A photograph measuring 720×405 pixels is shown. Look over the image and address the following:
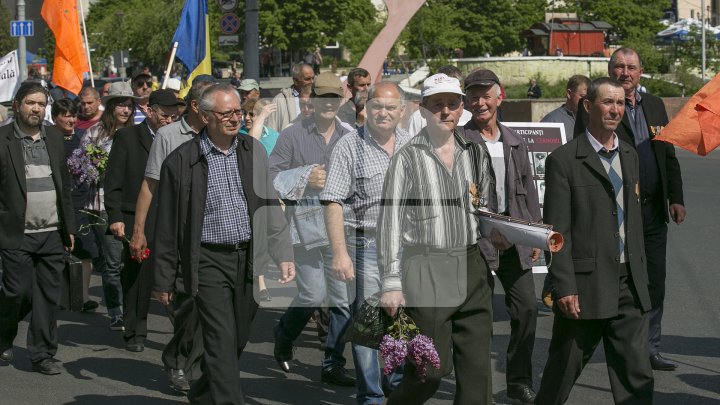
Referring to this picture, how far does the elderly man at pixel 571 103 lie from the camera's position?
962cm

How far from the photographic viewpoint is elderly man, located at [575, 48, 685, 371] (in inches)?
Result: 316

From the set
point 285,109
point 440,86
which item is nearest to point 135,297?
point 285,109

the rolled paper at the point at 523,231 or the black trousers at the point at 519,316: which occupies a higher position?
the rolled paper at the point at 523,231

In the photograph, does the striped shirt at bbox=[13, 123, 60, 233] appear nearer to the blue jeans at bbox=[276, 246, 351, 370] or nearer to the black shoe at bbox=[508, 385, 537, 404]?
the blue jeans at bbox=[276, 246, 351, 370]

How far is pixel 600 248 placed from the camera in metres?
6.16

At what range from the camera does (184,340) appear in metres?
7.90

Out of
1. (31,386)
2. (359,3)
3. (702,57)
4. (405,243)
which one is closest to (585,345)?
(405,243)

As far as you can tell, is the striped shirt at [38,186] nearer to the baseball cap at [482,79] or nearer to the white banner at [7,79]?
the baseball cap at [482,79]

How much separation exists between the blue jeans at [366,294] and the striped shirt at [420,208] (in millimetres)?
934

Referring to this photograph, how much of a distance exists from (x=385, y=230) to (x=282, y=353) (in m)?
2.69

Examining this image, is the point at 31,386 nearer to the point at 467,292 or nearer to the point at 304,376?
the point at 304,376

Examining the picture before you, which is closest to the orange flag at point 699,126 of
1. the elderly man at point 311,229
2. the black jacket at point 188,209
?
the elderly man at point 311,229

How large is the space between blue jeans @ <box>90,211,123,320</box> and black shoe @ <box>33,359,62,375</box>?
5.06ft

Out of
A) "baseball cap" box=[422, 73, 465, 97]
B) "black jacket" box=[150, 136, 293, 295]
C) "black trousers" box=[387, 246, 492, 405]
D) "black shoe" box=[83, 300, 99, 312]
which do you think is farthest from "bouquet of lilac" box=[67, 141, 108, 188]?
"black trousers" box=[387, 246, 492, 405]
